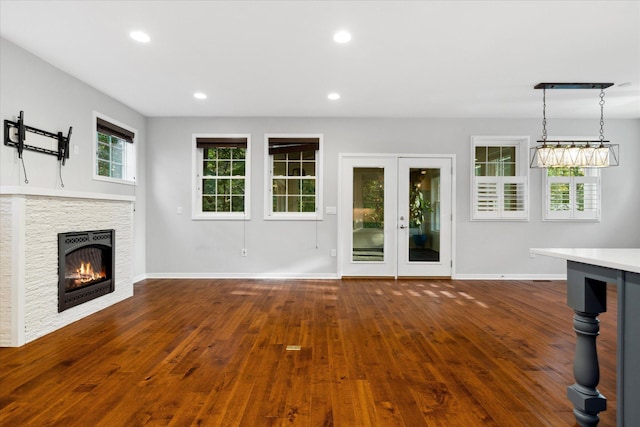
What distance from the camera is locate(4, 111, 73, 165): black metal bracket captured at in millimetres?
→ 3303

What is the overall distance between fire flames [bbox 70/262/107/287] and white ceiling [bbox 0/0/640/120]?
7.35ft

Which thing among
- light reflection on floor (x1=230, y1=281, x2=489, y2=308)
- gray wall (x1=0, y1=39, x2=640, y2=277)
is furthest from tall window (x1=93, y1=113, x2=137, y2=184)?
light reflection on floor (x1=230, y1=281, x2=489, y2=308)

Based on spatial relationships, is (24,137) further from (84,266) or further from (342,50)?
(342,50)

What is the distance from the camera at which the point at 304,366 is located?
246 centimetres

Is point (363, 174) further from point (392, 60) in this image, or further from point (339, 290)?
point (392, 60)

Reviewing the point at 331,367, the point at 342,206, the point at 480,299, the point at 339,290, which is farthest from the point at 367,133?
the point at 331,367

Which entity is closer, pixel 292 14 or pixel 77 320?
pixel 292 14

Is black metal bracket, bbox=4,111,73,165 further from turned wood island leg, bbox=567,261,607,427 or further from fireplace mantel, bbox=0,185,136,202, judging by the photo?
turned wood island leg, bbox=567,261,607,427

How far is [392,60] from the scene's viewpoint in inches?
145

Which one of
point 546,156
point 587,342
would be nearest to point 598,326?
point 587,342

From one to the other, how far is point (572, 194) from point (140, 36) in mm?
6624

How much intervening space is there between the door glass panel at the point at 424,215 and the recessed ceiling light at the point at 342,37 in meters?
3.07

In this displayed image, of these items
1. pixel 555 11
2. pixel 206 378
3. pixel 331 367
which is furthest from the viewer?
pixel 555 11

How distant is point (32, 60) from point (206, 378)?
147 inches
